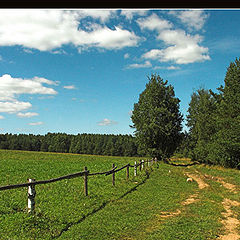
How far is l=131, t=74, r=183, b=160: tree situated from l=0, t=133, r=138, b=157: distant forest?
69705 mm


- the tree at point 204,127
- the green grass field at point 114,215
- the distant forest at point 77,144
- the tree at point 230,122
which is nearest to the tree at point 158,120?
the tree at point 204,127

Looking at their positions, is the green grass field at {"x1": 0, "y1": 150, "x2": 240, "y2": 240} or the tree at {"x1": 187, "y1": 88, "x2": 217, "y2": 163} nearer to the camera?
the green grass field at {"x1": 0, "y1": 150, "x2": 240, "y2": 240}

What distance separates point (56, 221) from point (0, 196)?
444cm

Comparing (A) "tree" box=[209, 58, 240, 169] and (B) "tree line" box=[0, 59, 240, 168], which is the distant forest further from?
(A) "tree" box=[209, 58, 240, 169]

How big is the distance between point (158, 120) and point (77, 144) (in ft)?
304

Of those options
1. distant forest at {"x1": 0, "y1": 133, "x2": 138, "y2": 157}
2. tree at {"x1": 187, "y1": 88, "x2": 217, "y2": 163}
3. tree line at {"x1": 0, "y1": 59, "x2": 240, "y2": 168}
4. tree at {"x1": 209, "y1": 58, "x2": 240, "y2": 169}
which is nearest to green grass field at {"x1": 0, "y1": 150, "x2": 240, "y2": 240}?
tree at {"x1": 209, "y1": 58, "x2": 240, "y2": 169}

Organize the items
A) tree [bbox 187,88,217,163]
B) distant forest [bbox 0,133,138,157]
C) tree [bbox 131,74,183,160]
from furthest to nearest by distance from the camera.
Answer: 1. distant forest [bbox 0,133,138,157]
2. tree [bbox 187,88,217,163]
3. tree [bbox 131,74,183,160]

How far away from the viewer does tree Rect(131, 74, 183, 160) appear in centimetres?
4269

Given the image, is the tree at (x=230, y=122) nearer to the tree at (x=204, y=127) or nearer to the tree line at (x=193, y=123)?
the tree line at (x=193, y=123)

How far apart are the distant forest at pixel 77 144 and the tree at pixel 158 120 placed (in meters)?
69.7

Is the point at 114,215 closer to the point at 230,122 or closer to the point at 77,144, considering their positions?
the point at 230,122

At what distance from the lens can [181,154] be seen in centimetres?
7725

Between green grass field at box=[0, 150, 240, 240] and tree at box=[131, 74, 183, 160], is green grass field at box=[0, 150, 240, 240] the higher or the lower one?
the lower one
